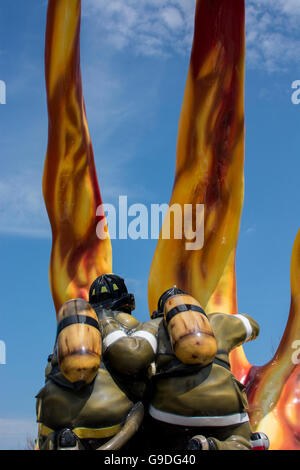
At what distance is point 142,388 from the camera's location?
3.34m

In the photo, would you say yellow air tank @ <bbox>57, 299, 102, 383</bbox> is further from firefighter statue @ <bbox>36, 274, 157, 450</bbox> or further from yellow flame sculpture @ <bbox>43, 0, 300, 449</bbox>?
yellow flame sculpture @ <bbox>43, 0, 300, 449</bbox>

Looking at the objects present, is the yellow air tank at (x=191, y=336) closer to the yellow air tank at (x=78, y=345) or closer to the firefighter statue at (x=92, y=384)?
the firefighter statue at (x=92, y=384)

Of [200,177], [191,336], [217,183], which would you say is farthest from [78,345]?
[217,183]

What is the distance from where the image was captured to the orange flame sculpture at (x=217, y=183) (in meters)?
5.79

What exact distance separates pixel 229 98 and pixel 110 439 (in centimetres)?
399

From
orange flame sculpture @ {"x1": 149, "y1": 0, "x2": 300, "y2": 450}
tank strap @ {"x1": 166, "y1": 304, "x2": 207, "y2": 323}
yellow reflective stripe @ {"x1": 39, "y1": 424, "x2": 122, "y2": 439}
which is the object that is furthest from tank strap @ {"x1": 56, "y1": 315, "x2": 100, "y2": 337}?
orange flame sculpture @ {"x1": 149, "y1": 0, "x2": 300, "y2": 450}

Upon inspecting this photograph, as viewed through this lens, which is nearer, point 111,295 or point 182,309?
point 182,309

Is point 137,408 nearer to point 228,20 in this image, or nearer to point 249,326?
point 249,326

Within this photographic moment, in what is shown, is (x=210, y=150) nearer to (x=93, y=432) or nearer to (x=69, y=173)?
(x=69, y=173)

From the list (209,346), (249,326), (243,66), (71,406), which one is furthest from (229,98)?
(71,406)

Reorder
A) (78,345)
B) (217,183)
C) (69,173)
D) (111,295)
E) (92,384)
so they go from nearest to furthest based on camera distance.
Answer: (78,345) → (92,384) → (111,295) → (217,183) → (69,173)

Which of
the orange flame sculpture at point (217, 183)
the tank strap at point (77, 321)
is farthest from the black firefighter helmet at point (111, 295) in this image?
the orange flame sculpture at point (217, 183)

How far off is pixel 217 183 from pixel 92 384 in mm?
3396

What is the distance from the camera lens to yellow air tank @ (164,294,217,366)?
3.08m
